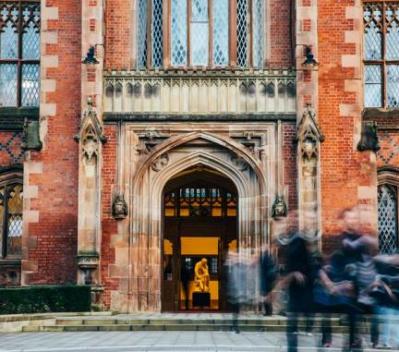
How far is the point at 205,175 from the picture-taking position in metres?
21.9

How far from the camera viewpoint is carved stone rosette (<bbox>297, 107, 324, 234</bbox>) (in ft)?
64.6

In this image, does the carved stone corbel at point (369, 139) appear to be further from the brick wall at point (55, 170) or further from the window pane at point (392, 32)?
the brick wall at point (55, 170)

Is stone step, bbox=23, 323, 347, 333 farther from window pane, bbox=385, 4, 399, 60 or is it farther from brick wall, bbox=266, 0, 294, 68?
window pane, bbox=385, 4, 399, 60

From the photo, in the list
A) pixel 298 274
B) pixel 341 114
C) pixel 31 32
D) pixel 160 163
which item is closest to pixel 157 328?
pixel 160 163

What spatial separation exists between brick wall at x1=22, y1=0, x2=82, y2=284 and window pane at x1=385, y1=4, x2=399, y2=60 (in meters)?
7.61

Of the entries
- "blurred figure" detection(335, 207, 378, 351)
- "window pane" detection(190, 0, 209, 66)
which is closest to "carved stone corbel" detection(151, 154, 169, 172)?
"window pane" detection(190, 0, 209, 66)

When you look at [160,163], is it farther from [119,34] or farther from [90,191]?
[119,34]

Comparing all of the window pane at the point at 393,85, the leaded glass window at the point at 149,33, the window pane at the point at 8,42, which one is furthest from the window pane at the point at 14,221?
the window pane at the point at 393,85

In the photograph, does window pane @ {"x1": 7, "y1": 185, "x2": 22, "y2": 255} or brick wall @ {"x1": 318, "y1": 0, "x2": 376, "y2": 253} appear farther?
window pane @ {"x1": 7, "y1": 185, "x2": 22, "y2": 255}

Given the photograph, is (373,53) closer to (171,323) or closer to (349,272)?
(171,323)

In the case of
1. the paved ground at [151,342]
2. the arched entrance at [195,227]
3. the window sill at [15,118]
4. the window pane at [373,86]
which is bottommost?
the paved ground at [151,342]

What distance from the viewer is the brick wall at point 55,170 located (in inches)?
805

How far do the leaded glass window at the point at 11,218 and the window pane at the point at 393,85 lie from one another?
932cm

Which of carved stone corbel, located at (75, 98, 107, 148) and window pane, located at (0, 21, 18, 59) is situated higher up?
window pane, located at (0, 21, 18, 59)
